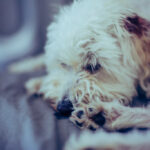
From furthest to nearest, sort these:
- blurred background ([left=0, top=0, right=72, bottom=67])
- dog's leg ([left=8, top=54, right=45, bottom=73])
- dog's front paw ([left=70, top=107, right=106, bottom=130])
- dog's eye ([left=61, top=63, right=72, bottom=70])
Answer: dog's leg ([left=8, top=54, right=45, bottom=73])
blurred background ([left=0, top=0, right=72, bottom=67])
dog's eye ([left=61, top=63, right=72, bottom=70])
dog's front paw ([left=70, top=107, right=106, bottom=130])

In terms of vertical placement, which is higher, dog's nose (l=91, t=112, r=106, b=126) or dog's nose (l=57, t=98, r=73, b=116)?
dog's nose (l=57, t=98, r=73, b=116)

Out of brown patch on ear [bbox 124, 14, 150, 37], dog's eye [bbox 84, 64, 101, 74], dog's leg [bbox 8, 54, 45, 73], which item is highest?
brown patch on ear [bbox 124, 14, 150, 37]

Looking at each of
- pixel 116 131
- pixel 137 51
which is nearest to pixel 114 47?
pixel 137 51

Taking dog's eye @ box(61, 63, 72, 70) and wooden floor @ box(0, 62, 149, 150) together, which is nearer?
wooden floor @ box(0, 62, 149, 150)

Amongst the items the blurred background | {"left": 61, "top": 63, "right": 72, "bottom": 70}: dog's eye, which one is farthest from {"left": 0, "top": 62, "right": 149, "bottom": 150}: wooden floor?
the blurred background

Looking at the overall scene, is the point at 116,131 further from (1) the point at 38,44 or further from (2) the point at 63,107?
(1) the point at 38,44

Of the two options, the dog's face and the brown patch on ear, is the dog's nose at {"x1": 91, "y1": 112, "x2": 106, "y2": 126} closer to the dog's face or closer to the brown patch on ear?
the dog's face

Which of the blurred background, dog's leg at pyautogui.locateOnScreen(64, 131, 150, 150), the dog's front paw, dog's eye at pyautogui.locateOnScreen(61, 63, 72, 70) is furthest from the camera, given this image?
the blurred background
